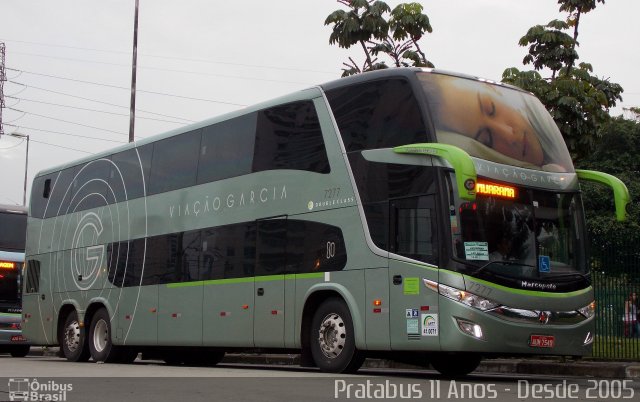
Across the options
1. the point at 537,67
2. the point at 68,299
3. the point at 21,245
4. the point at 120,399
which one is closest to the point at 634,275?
the point at 537,67

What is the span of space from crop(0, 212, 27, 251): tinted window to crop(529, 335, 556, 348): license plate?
741 inches

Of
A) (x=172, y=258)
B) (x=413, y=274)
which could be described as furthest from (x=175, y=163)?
(x=413, y=274)

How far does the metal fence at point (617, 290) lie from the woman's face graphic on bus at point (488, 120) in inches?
138

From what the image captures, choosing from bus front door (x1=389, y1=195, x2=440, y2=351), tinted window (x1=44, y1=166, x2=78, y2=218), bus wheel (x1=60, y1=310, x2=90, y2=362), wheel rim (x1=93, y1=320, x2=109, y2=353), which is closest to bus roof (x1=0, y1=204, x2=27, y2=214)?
tinted window (x1=44, y1=166, x2=78, y2=218)

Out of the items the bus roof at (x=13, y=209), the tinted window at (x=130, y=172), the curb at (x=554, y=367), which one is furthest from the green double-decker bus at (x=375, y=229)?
the bus roof at (x=13, y=209)

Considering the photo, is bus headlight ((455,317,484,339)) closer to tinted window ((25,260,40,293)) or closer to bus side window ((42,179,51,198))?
tinted window ((25,260,40,293))

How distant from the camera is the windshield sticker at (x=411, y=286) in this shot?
12727 mm

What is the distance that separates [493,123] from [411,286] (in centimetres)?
252

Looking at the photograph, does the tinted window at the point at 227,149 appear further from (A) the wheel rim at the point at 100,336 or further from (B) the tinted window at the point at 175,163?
(A) the wheel rim at the point at 100,336

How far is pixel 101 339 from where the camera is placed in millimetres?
20141

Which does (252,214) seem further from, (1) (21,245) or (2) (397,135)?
(1) (21,245)

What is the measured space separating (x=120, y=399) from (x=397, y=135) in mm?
5684

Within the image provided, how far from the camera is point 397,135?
1323cm

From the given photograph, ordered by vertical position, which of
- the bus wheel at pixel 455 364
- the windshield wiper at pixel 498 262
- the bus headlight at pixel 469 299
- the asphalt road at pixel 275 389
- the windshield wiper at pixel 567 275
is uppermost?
the windshield wiper at pixel 498 262
